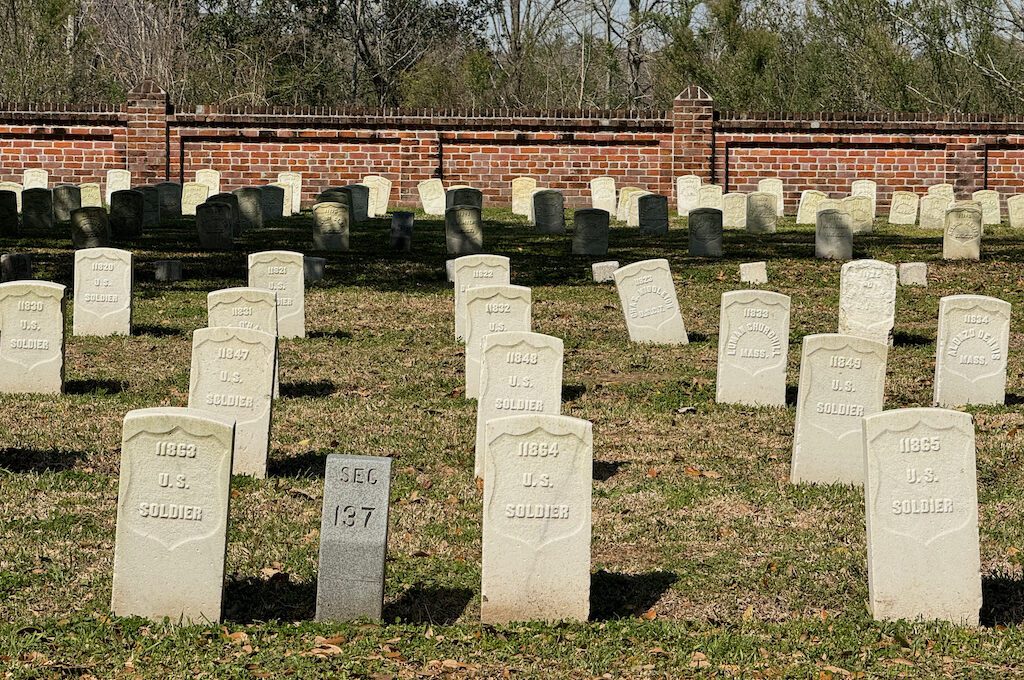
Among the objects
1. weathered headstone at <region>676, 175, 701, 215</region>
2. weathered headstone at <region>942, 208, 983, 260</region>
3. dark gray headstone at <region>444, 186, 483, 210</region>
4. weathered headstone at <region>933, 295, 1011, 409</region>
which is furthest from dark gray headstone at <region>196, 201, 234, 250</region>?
weathered headstone at <region>933, 295, 1011, 409</region>

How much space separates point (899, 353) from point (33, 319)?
24.5 ft

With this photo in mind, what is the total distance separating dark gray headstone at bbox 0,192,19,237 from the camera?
21.5 metres

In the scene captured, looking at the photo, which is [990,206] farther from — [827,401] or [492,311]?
[827,401]

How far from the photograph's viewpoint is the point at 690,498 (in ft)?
27.8

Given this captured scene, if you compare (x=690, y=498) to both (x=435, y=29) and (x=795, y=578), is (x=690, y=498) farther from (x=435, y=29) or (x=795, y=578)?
(x=435, y=29)

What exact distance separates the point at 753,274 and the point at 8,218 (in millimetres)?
11177

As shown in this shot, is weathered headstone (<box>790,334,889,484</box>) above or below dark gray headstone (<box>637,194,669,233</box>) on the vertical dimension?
below

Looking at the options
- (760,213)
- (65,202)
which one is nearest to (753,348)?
(760,213)

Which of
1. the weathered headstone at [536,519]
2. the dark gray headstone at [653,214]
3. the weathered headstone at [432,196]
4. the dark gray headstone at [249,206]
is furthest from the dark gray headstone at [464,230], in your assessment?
the weathered headstone at [536,519]

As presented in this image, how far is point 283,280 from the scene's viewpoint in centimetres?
1351

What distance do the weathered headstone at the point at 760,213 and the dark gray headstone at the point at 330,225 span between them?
698 centimetres

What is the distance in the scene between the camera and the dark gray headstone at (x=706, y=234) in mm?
19938

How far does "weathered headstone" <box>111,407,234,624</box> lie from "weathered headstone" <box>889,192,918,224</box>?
2171 cm

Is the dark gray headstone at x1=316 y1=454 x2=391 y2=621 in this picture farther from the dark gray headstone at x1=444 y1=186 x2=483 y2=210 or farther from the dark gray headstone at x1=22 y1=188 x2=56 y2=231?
the dark gray headstone at x1=444 y1=186 x2=483 y2=210
